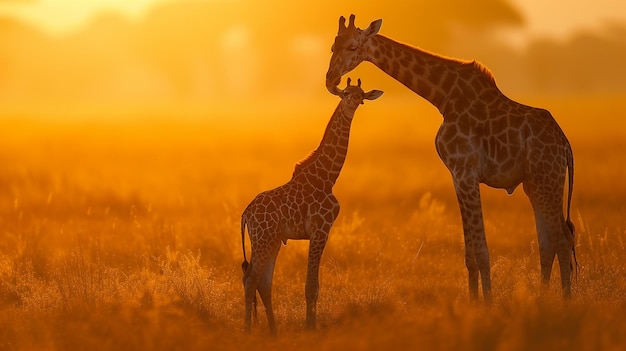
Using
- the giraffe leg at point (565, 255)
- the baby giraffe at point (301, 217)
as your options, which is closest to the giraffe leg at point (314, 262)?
the baby giraffe at point (301, 217)

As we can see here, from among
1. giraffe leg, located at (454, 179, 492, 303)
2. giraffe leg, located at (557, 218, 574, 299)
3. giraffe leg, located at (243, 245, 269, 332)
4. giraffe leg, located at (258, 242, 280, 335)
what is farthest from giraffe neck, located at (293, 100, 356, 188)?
giraffe leg, located at (557, 218, 574, 299)

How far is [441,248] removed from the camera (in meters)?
13.3

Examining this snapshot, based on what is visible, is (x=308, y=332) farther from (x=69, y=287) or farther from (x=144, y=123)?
(x=144, y=123)

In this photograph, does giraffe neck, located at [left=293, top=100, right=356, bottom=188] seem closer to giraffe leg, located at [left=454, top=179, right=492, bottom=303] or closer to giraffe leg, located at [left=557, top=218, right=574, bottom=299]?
giraffe leg, located at [left=454, top=179, right=492, bottom=303]

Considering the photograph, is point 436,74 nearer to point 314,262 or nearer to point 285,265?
point 314,262

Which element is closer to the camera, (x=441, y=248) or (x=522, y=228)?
(x=441, y=248)

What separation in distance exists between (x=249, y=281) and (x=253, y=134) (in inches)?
1384

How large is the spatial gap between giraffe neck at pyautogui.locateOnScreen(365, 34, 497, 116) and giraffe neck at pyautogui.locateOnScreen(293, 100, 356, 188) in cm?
84

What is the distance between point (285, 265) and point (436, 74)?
12.9 ft

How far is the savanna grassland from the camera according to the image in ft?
26.3

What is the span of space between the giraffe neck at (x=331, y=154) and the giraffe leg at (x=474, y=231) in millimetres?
1149

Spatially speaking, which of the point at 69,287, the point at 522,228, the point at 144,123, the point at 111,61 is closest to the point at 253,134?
the point at 144,123

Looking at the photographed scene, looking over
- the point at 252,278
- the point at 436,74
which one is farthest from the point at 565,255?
the point at 252,278

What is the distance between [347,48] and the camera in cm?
902
